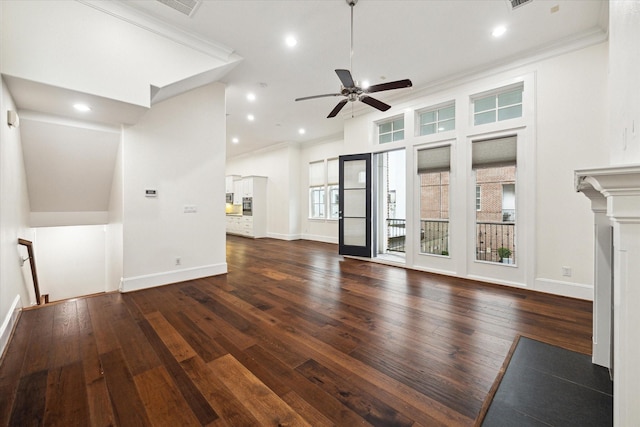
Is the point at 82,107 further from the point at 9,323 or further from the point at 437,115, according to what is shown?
the point at 437,115

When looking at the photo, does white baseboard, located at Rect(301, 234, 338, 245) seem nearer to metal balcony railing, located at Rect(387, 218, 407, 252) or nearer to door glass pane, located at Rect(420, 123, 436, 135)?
metal balcony railing, located at Rect(387, 218, 407, 252)

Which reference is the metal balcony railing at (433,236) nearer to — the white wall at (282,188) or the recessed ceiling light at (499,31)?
the recessed ceiling light at (499,31)

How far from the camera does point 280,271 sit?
483 cm

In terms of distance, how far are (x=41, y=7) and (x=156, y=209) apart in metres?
2.39

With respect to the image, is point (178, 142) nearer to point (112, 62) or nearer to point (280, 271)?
point (112, 62)

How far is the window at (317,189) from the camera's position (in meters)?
8.70

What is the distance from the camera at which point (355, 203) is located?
19.7 feet

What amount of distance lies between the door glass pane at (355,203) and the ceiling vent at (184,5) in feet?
13.7

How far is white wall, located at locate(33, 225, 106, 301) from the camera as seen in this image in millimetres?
5676

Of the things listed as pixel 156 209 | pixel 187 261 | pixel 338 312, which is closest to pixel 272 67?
pixel 156 209

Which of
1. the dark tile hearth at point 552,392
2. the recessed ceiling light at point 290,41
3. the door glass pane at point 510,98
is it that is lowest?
the dark tile hearth at point 552,392

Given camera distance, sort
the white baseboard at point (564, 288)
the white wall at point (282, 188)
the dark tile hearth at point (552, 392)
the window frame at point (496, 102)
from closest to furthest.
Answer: the dark tile hearth at point (552, 392) < the white baseboard at point (564, 288) < the window frame at point (496, 102) < the white wall at point (282, 188)

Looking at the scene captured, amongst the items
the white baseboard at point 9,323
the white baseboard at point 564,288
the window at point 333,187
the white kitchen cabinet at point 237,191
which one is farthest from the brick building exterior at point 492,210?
the white kitchen cabinet at point 237,191

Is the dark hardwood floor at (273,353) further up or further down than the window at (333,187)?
further down
